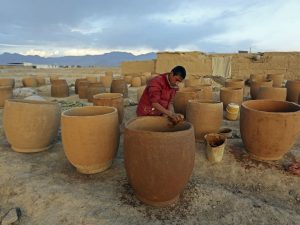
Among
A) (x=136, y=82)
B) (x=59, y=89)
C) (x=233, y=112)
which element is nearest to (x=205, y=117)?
(x=233, y=112)

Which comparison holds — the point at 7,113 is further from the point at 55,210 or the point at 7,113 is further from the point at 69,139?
the point at 55,210

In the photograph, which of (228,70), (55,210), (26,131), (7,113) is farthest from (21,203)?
(228,70)

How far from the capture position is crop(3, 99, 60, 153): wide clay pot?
155 inches

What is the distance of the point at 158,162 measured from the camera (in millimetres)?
2631

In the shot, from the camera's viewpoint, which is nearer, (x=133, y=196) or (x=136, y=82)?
(x=133, y=196)

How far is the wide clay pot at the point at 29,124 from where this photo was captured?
3.95m

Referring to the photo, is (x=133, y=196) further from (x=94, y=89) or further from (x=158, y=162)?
(x=94, y=89)

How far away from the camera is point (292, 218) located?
107 inches

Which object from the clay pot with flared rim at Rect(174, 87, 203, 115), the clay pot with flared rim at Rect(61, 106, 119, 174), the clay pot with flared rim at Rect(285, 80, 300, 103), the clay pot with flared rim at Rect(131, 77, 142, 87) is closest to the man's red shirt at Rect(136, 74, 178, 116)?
the clay pot with flared rim at Rect(61, 106, 119, 174)

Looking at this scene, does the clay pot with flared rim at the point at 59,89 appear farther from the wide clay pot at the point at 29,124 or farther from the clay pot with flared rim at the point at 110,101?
the wide clay pot at the point at 29,124

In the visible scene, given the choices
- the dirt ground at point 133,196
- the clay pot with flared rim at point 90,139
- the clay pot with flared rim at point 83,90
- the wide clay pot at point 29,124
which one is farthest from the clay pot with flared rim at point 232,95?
the clay pot with flared rim at point 83,90

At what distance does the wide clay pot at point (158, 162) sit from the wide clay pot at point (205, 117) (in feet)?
5.73

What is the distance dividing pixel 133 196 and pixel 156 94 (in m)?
1.25

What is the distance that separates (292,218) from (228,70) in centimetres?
1265
